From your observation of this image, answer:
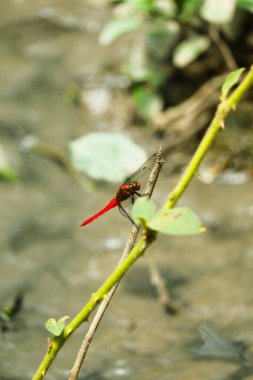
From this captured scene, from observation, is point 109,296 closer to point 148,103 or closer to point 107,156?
point 107,156

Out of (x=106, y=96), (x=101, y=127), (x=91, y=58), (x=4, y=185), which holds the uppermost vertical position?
(x=91, y=58)

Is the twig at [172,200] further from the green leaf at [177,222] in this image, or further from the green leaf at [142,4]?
the green leaf at [142,4]

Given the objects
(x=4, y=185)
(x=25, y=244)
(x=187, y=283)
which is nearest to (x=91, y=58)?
(x=4, y=185)

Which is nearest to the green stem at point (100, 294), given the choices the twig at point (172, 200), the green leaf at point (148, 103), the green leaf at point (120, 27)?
the twig at point (172, 200)

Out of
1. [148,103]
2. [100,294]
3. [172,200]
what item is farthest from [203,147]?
[148,103]

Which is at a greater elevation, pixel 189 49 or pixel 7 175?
pixel 189 49

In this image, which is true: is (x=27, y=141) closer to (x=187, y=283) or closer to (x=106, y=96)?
(x=106, y=96)

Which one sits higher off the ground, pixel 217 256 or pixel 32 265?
pixel 217 256
